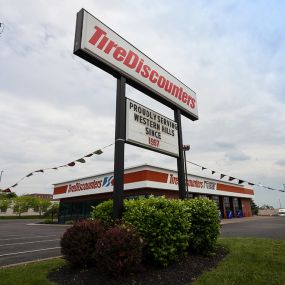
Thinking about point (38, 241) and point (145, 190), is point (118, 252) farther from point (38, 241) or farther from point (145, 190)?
point (145, 190)

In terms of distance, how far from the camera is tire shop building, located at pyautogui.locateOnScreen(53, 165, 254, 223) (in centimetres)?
2647

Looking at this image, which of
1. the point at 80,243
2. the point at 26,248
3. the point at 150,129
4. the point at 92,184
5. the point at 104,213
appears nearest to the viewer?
the point at 80,243

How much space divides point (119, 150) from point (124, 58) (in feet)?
10.7

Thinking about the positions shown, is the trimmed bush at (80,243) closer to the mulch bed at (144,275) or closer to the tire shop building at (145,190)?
the mulch bed at (144,275)

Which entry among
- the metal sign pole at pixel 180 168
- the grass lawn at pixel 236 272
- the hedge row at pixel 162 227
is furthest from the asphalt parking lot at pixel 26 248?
the metal sign pole at pixel 180 168

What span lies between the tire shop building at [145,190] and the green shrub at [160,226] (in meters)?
16.1

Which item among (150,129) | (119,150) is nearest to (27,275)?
(119,150)

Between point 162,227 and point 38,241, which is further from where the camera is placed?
point 38,241

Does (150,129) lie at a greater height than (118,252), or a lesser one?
greater

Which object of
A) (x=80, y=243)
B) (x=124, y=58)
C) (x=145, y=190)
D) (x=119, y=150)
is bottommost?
(x=80, y=243)

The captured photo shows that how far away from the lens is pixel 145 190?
26750 mm

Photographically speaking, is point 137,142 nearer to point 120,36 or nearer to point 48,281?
point 120,36

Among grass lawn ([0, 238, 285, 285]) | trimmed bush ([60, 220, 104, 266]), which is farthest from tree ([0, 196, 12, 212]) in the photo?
trimmed bush ([60, 220, 104, 266])

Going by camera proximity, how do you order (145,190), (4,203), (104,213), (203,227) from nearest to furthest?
(104,213)
(203,227)
(145,190)
(4,203)
